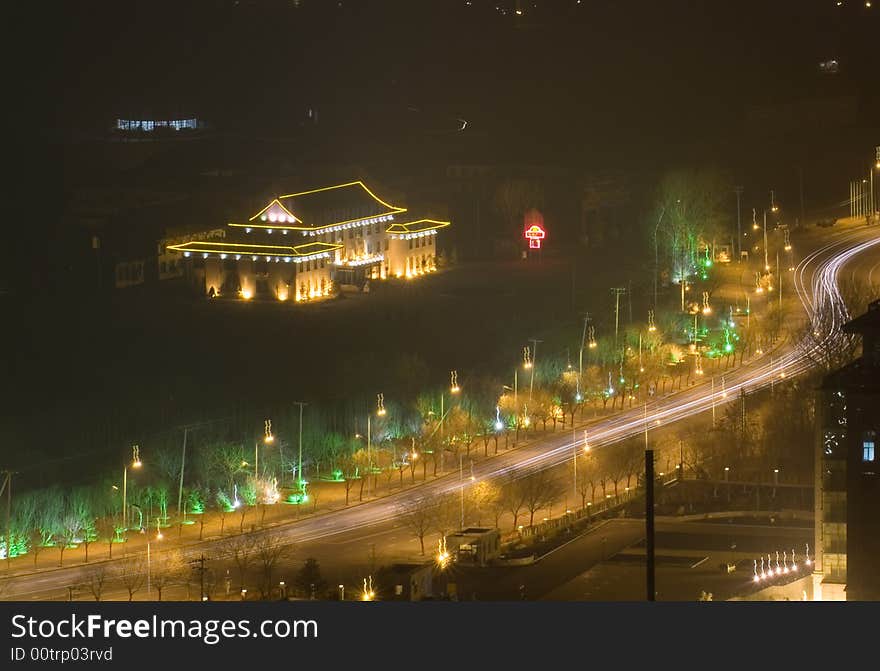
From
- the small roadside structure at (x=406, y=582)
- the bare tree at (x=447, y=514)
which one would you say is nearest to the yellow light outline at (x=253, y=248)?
the bare tree at (x=447, y=514)

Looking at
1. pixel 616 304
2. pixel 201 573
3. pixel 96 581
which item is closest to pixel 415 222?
pixel 616 304

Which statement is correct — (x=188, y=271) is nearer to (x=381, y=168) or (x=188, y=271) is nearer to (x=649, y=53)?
(x=381, y=168)

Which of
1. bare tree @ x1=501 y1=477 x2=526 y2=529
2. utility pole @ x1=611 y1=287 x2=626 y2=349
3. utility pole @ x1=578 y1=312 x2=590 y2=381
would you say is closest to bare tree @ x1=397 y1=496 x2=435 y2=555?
bare tree @ x1=501 y1=477 x2=526 y2=529

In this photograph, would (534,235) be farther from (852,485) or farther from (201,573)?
(852,485)

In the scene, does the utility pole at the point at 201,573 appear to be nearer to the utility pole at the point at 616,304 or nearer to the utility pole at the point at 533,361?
the utility pole at the point at 533,361

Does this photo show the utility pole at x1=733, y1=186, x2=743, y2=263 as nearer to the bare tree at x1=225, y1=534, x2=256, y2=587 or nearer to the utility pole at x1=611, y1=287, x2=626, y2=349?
the utility pole at x1=611, y1=287, x2=626, y2=349

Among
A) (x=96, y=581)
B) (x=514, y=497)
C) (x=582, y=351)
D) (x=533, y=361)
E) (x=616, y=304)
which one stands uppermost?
(x=616, y=304)
